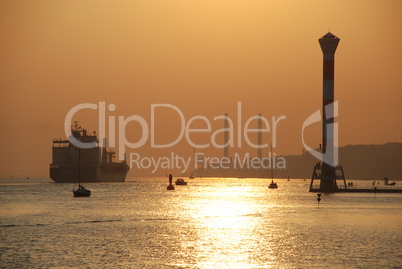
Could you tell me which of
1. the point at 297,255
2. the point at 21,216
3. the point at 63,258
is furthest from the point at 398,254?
the point at 21,216

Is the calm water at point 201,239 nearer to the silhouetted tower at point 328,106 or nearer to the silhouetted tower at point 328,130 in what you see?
the silhouetted tower at point 328,130

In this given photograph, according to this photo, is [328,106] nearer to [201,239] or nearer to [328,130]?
[328,130]

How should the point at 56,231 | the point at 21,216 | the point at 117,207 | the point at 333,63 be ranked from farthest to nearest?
the point at 333,63 < the point at 117,207 < the point at 21,216 < the point at 56,231

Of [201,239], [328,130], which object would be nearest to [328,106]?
[328,130]

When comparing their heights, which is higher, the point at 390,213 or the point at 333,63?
the point at 333,63

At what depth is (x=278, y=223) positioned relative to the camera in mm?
83188

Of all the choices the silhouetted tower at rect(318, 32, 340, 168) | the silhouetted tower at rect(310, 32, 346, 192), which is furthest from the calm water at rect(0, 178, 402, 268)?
the silhouetted tower at rect(318, 32, 340, 168)

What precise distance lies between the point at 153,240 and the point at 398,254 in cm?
2138

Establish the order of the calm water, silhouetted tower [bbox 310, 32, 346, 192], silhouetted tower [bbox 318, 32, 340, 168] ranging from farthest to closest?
silhouetted tower [bbox 318, 32, 340, 168], silhouetted tower [bbox 310, 32, 346, 192], the calm water

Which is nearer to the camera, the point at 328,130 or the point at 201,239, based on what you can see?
the point at 201,239

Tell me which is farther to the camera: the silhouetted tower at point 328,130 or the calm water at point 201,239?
the silhouetted tower at point 328,130

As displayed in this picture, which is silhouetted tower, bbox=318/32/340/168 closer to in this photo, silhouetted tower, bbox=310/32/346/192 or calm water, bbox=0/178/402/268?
silhouetted tower, bbox=310/32/346/192

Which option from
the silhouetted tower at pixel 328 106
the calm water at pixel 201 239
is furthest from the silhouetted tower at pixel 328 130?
the calm water at pixel 201 239

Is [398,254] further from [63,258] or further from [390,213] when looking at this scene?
[390,213]
